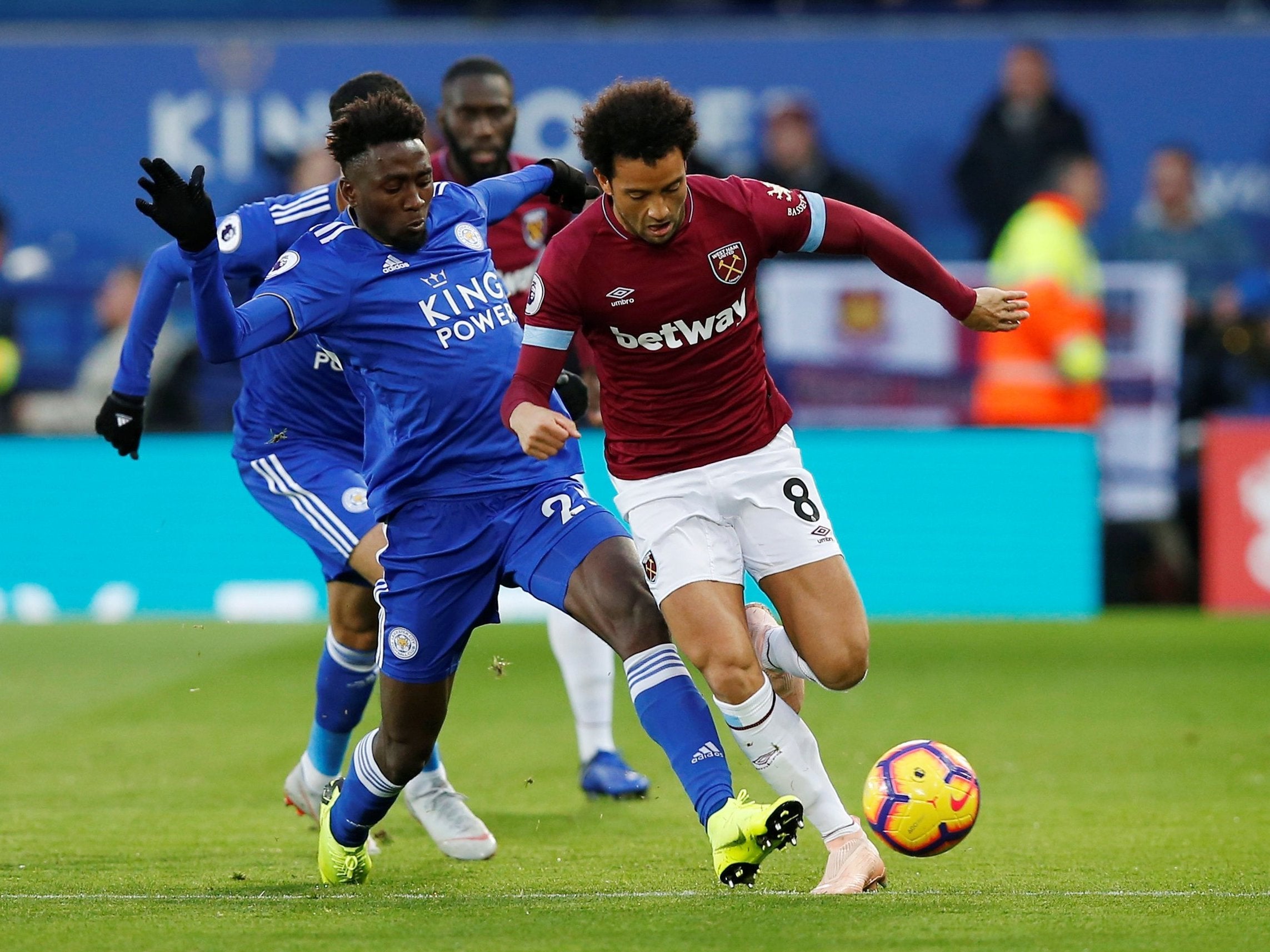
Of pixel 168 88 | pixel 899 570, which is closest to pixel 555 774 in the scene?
pixel 899 570

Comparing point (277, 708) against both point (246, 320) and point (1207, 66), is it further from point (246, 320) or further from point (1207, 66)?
point (1207, 66)

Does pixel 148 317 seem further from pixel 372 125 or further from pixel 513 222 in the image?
pixel 513 222

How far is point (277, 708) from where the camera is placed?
855 centimetres

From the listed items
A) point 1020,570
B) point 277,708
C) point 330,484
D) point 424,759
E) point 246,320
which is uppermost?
point 246,320

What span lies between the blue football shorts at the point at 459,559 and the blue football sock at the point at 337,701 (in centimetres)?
97

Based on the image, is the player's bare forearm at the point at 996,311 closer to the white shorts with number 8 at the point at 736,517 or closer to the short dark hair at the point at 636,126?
the white shorts with number 8 at the point at 736,517

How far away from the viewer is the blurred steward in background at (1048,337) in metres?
12.9

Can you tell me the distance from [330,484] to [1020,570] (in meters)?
6.55

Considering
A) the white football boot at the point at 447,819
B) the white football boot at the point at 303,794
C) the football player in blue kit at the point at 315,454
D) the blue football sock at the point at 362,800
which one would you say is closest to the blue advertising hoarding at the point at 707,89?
the football player in blue kit at the point at 315,454

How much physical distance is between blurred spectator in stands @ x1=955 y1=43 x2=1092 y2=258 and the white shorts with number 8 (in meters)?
9.24

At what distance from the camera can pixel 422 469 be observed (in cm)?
488

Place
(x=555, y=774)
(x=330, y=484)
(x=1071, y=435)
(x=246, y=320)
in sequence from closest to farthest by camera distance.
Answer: (x=246, y=320) < (x=330, y=484) < (x=555, y=774) < (x=1071, y=435)

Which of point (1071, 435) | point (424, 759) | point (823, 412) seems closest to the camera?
point (424, 759)

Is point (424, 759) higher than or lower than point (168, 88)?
lower
